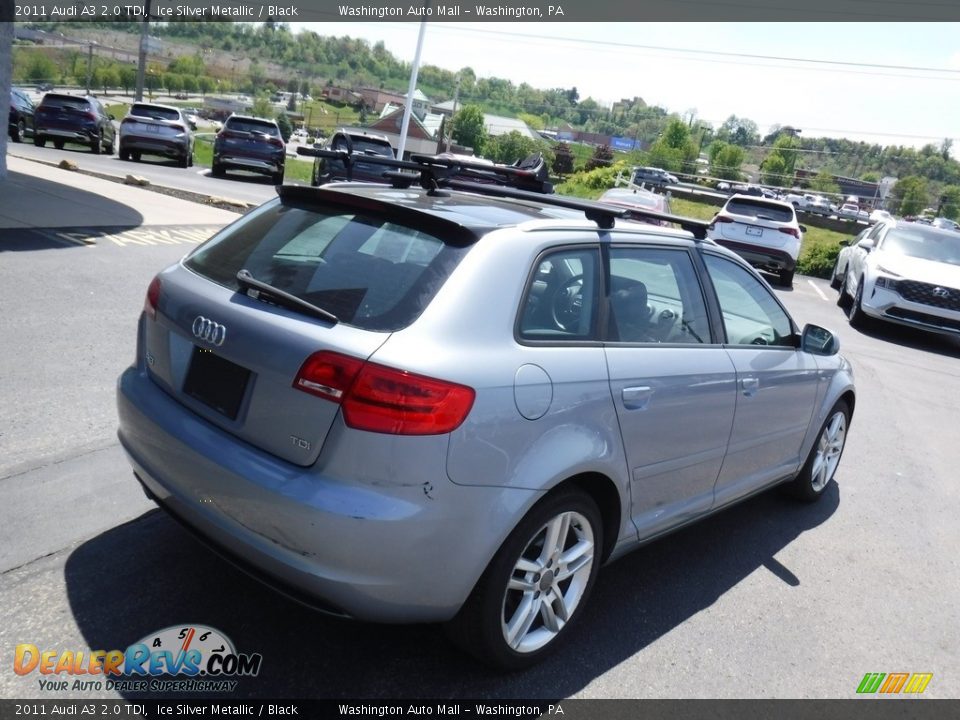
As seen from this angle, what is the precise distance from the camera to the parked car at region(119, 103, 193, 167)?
22.8 meters

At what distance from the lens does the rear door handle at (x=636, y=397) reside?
3248 mm

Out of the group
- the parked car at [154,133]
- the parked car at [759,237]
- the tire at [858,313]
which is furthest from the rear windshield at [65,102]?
the tire at [858,313]

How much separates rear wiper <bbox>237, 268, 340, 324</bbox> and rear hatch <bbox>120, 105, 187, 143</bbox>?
22.1 metres

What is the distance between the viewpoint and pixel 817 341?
16.1ft

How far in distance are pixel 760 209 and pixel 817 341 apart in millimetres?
13397

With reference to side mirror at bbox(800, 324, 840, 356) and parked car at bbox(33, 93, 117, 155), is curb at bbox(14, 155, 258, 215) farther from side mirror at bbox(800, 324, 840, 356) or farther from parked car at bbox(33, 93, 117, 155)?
side mirror at bbox(800, 324, 840, 356)

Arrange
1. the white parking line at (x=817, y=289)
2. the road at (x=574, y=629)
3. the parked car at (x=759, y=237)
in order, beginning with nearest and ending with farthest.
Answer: the road at (x=574, y=629)
the parked car at (x=759, y=237)
the white parking line at (x=817, y=289)

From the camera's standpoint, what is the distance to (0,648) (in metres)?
2.80

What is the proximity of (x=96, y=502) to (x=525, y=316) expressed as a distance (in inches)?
91.3

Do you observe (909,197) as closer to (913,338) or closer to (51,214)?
(913,338)

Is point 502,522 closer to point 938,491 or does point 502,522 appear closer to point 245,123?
Result: point 938,491

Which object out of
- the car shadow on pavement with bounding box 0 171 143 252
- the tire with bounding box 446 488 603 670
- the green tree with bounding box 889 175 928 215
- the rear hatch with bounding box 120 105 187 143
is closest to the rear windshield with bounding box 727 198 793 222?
the car shadow on pavement with bounding box 0 171 143 252

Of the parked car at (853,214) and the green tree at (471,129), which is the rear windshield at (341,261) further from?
the green tree at (471,129)

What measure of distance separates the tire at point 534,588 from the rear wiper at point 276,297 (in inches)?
39.0
